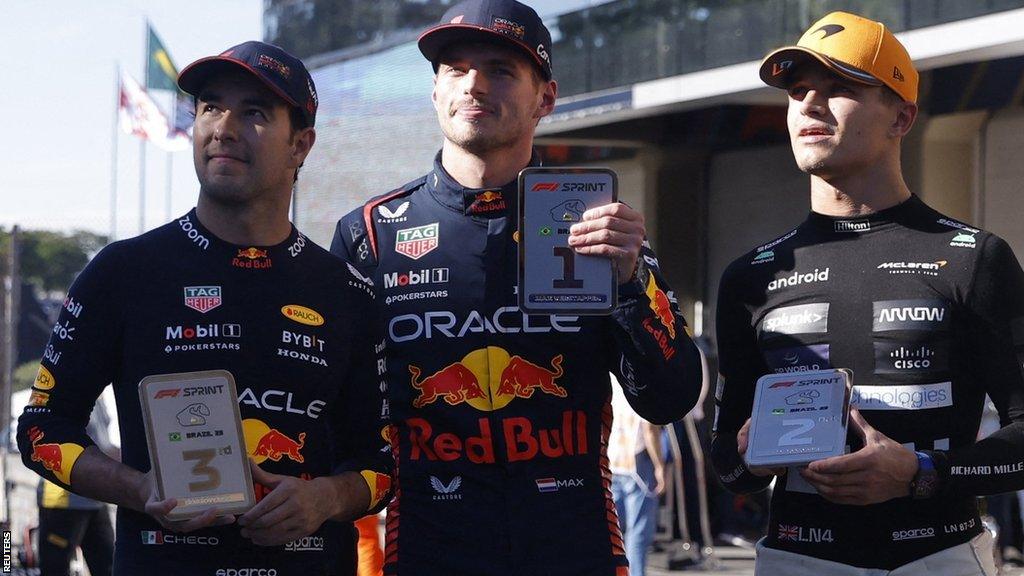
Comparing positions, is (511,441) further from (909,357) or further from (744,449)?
(909,357)

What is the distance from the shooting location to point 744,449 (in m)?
3.79

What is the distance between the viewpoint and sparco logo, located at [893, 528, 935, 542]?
12.1 feet

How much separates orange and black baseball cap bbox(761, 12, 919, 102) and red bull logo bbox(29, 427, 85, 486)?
2148mm

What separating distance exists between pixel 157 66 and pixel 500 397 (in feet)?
82.2

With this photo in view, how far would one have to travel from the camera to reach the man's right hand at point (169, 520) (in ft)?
10.2

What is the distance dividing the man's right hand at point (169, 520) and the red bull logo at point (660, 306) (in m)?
1.18

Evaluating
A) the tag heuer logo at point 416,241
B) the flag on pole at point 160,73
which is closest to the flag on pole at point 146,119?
the flag on pole at point 160,73

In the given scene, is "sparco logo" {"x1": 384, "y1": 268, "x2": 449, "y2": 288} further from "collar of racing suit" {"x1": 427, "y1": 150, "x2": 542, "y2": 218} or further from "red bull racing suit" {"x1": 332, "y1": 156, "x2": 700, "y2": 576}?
"collar of racing suit" {"x1": 427, "y1": 150, "x2": 542, "y2": 218}

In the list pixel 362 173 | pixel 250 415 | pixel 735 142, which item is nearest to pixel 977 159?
pixel 735 142

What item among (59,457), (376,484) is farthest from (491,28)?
(59,457)

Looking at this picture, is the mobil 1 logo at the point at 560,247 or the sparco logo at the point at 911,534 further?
the sparco logo at the point at 911,534

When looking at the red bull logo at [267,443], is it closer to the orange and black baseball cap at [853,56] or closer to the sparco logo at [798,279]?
the sparco logo at [798,279]

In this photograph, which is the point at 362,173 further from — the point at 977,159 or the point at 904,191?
the point at 904,191

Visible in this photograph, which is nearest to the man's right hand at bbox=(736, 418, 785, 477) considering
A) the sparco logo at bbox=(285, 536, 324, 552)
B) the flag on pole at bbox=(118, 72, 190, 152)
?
the sparco logo at bbox=(285, 536, 324, 552)
